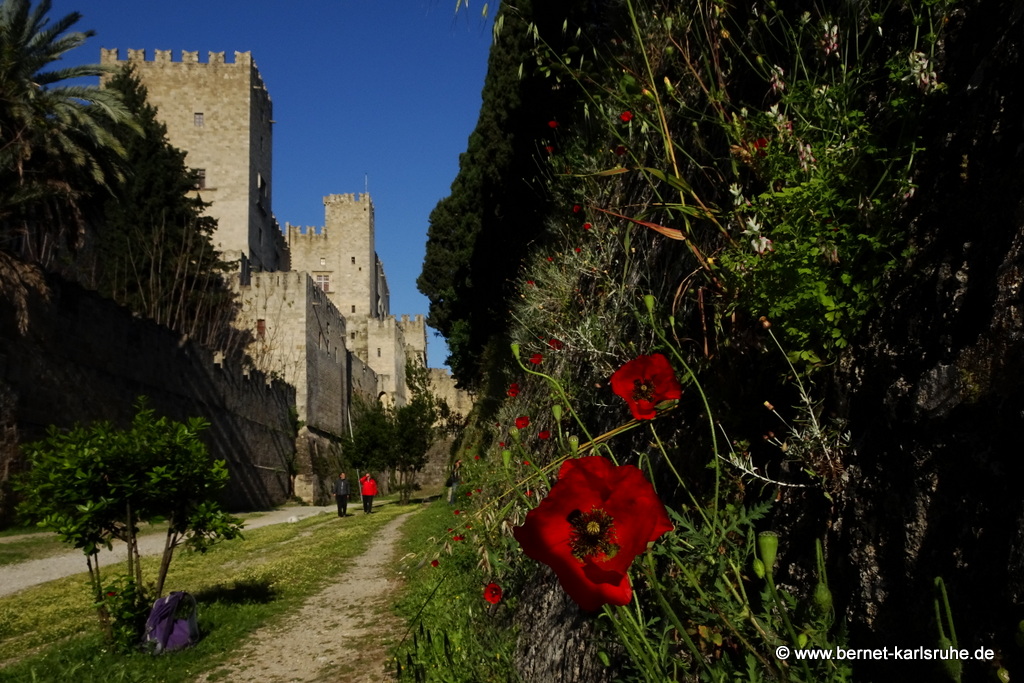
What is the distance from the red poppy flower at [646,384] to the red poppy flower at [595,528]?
0.47 meters

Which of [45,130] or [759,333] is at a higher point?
[45,130]

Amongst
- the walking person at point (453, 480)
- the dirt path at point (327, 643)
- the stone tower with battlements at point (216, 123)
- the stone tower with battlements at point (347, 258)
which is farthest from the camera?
the stone tower with battlements at point (347, 258)

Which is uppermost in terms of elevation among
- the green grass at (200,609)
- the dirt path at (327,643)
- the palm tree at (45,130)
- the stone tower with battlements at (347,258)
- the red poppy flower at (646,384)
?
the stone tower with battlements at (347,258)

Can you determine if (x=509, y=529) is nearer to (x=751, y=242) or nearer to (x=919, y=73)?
(x=751, y=242)

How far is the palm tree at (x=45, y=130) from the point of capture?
1548 centimetres

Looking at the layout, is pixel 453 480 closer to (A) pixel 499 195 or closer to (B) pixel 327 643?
(A) pixel 499 195

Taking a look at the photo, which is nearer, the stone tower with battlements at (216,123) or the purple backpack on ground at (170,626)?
the purple backpack on ground at (170,626)

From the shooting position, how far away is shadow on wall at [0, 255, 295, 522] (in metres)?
13.4

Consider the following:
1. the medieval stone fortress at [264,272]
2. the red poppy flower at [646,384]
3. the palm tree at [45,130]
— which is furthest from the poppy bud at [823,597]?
the medieval stone fortress at [264,272]

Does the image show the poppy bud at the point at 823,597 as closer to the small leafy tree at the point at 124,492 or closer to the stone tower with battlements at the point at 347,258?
the small leafy tree at the point at 124,492

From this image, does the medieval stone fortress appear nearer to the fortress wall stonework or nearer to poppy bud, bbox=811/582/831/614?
the fortress wall stonework

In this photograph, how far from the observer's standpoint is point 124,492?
18.4 feet

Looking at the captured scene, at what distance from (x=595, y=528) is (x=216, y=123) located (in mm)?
41001

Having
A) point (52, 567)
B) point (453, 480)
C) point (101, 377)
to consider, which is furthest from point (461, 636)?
point (101, 377)
